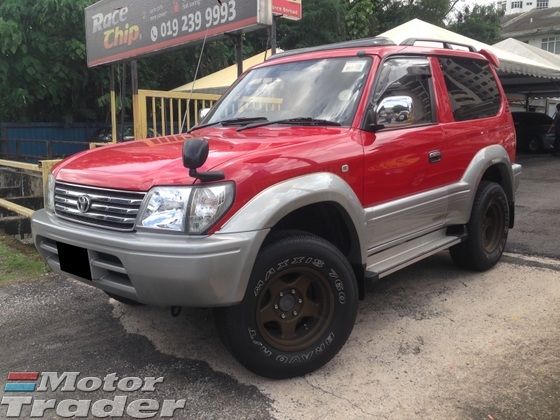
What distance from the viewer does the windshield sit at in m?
3.68

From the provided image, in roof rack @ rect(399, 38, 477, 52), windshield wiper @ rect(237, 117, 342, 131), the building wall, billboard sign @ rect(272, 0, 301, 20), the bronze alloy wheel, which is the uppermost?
the building wall

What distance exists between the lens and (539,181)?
37.8 ft

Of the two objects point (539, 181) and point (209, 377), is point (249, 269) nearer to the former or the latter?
point (209, 377)

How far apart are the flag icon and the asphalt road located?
36mm

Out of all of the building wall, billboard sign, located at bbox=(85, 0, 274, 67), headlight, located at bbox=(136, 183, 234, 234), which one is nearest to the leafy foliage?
billboard sign, located at bbox=(85, 0, 274, 67)

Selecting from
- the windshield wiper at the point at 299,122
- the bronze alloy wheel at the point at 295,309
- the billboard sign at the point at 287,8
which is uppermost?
the billboard sign at the point at 287,8

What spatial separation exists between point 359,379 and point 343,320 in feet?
1.15

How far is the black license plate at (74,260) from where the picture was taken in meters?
3.05

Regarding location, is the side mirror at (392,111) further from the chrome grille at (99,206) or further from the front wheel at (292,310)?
the chrome grille at (99,206)

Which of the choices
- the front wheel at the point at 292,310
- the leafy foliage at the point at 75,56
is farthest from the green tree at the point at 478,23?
the front wheel at the point at 292,310

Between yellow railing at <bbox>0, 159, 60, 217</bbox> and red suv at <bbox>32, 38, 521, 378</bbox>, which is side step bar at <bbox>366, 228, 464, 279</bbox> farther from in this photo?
yellow railing at <bbox>0, 159, 60, 217</bbox>

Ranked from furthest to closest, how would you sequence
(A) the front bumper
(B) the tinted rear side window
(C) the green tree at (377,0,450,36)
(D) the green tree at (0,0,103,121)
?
(C) the green tree at (377,0,450,36)
(D) the green tree at (0,0,103,121)
(B) the tinted rear side window
(A) the front bumper

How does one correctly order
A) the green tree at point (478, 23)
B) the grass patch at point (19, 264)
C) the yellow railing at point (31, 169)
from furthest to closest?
the green tree at point (478, 23), the yellow railing at point (31, 169), the grass patch at point (19, 264)

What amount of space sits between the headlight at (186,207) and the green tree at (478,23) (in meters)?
35.6
